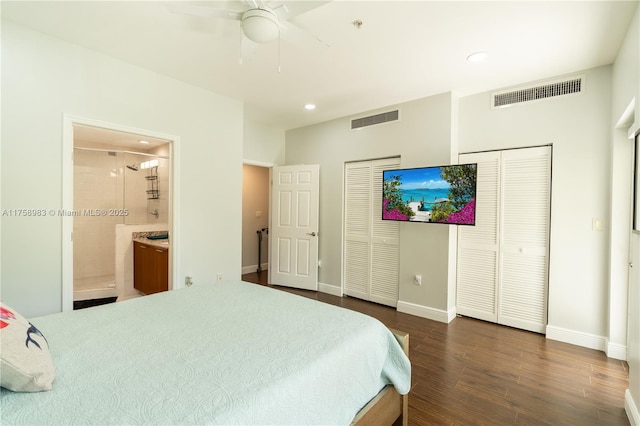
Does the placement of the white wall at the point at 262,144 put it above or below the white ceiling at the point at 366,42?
below

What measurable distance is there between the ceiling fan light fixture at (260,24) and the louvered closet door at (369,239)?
249 centimetres

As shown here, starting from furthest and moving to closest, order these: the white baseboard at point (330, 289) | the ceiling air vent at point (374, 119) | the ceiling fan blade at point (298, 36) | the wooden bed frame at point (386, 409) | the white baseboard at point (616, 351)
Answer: the white baseboard at point (330, 289) < the ceiling air vent at point (374, 119) < the white baseboard at point (616, 351) < the ceiling fan blade at point (298, 36) < the wooden bed frame at point (386, 409)

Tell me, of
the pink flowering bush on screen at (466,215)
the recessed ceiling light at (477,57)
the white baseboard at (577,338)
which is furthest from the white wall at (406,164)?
the white baseboard at (577,338)

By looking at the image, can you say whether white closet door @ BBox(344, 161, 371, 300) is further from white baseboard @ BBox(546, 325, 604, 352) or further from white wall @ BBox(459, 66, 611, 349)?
white baseboard @ BBox(546, 325, 604, 352)

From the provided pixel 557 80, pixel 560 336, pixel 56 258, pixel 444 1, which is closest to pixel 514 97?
pixel 557 80

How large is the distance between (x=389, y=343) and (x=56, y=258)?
2.71 metres

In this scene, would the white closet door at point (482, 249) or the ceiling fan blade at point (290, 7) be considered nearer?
the ceiling fan blade at point (290, 7)

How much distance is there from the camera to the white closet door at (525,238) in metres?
3.07

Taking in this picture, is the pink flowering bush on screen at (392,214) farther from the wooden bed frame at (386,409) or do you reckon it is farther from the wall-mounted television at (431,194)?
the wooden bed frame at (386,409)

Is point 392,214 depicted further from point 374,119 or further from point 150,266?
point 150,266

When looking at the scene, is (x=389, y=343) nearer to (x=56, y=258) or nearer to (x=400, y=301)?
(x=400, y=301)

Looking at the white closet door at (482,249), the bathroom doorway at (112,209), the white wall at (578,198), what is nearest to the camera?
the white wall at (578,198)

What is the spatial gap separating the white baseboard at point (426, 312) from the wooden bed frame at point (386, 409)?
1850mm

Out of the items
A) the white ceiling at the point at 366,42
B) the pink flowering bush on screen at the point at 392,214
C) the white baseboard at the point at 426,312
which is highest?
the white ceiling at the point at 366,42
